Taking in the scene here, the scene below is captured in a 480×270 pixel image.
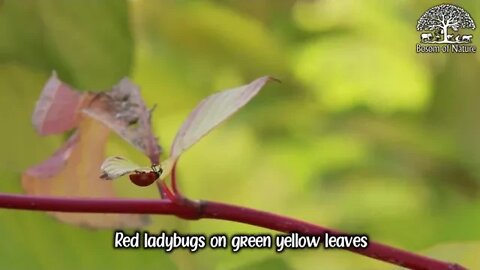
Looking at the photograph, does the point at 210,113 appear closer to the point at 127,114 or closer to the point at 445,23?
the point at 127,114

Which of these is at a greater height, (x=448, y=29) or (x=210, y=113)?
(x=448, y=29)

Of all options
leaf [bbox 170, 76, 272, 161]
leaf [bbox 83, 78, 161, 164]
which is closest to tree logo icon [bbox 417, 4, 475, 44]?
leaf [bbox 170, 76, 272, 161]

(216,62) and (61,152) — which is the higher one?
(216,62)

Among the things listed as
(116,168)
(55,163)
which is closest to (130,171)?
(116,168)

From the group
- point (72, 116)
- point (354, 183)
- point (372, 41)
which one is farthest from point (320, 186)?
point (72, 116)

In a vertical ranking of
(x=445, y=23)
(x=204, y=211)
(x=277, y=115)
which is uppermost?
(x=445, y=23)

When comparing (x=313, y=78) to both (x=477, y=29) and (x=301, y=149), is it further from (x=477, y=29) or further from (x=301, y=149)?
(x=477, y=29)

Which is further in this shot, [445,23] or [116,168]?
[445,23]
